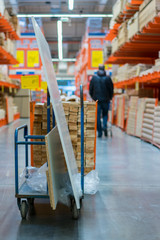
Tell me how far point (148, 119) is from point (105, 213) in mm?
4673

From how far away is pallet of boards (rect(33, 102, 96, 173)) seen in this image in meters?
3.90

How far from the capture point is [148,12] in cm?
598

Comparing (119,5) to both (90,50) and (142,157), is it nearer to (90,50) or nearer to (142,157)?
(142,157)

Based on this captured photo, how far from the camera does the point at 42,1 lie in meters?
16.9

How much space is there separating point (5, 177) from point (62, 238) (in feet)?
6.46

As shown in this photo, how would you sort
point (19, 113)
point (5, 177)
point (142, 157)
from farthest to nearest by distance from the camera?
point (19, 113) < point (142, 157) < point (5, 177)

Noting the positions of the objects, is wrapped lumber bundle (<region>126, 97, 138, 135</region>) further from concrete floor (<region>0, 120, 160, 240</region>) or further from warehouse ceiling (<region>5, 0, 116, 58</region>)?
warehouse ceiling (<region>5, 0, 116, 58</region>)

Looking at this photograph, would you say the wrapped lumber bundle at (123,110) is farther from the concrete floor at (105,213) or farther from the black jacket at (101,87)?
the concrete floor at (105,213)

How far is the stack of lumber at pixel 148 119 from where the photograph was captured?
7059mm

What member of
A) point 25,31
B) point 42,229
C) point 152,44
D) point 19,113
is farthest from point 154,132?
point 25,31

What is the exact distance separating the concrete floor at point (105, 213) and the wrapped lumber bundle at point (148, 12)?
271 centimetres

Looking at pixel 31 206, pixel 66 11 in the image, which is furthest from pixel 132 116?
pixel 66 11

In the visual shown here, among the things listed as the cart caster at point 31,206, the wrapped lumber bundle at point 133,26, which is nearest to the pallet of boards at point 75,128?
the cart caster at point 31,206

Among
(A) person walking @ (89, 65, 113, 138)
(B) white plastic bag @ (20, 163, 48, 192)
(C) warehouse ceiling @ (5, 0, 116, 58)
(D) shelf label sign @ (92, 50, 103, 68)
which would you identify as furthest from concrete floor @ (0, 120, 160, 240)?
(D) shelf label sign @ (92, 50, 103, 68)
